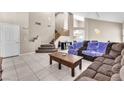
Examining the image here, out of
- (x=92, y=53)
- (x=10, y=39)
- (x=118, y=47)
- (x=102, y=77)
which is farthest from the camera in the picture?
(x=10, y=39)

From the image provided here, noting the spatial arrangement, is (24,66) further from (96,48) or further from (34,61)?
(96,48)

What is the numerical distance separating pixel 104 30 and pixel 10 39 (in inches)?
149

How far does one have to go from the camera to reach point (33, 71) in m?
2.40

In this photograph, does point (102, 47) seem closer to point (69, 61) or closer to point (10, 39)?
point (69, 61)

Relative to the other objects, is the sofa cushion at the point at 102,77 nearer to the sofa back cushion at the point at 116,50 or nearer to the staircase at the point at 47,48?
the sofa back cushion at the point at 116,50

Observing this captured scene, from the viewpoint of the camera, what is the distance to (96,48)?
324cm

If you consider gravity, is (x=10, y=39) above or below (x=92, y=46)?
above

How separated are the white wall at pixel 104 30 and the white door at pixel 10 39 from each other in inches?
112

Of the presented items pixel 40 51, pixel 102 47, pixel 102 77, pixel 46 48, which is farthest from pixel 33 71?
pixel 102 47

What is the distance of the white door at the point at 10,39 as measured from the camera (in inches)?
126

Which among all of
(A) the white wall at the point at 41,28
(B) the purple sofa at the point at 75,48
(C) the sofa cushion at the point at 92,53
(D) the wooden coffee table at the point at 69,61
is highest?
(A) the white wall at the point at 41,28

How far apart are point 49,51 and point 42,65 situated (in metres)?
0.44

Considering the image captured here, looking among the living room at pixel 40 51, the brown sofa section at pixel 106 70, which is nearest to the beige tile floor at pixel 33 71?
the living room at pixel 40 51
